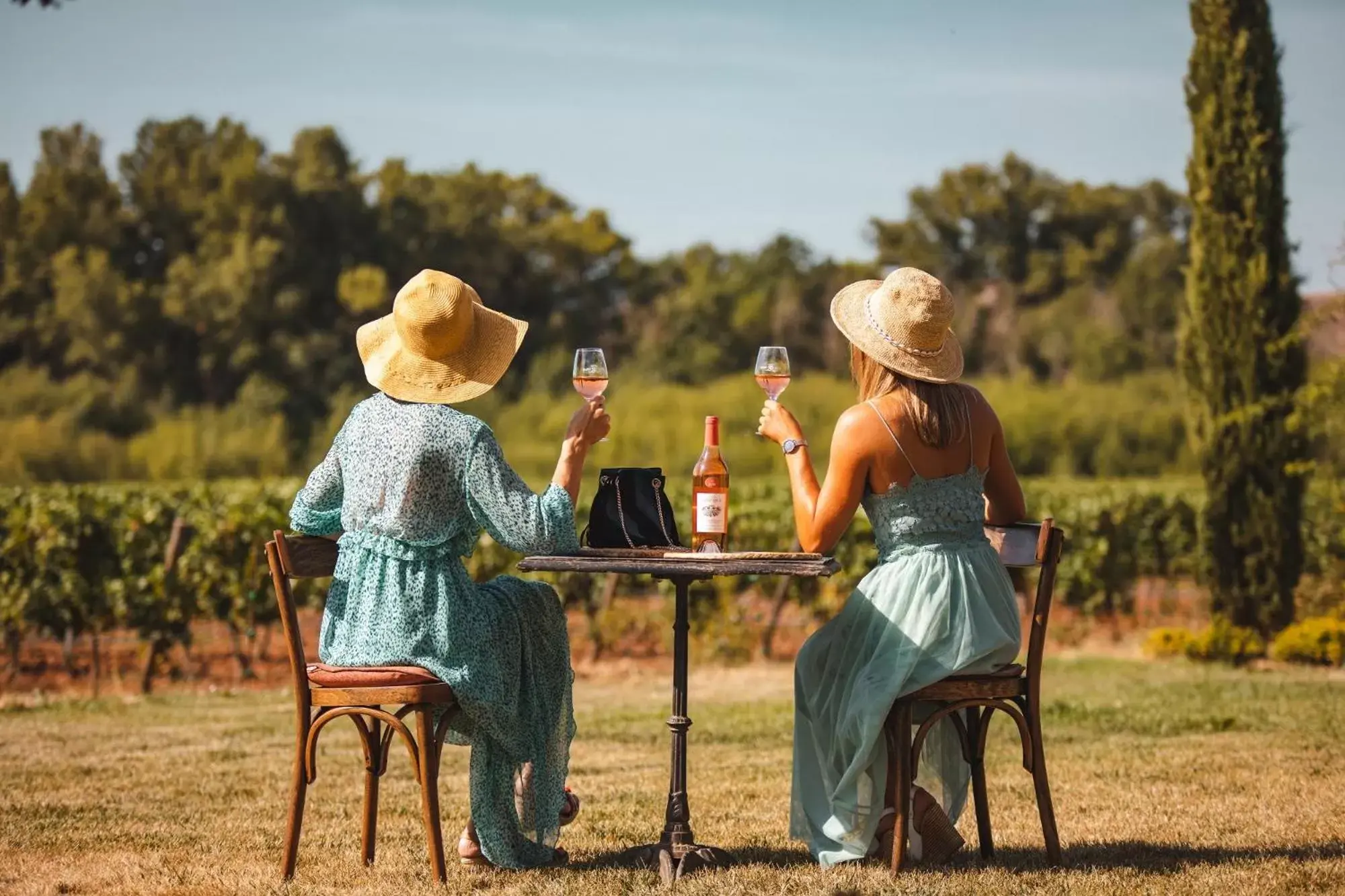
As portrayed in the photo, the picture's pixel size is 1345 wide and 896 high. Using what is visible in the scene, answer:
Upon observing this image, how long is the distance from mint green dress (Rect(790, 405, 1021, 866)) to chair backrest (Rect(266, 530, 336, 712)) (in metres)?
1.52

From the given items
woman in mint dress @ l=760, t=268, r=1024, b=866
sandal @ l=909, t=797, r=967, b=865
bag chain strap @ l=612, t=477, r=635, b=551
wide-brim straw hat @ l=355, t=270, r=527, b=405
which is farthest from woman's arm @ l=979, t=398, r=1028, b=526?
wide-brim straw hat @ l=355, t=270, r=527, b=405

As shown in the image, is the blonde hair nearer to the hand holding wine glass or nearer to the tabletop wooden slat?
the tabletop wooden slat

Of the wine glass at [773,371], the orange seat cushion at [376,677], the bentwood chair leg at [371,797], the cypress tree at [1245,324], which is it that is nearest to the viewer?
the orange seat cushion at [376,677]

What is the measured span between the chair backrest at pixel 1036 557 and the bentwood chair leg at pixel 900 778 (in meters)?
0.43

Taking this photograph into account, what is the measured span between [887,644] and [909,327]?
981 mm

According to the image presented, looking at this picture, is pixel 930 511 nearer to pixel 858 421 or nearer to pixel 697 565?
pixel 858 421

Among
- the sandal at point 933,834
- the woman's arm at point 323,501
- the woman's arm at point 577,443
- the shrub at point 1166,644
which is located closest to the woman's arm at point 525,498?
the woman's arm at point 577,443

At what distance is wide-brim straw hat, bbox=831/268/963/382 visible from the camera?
4941mm

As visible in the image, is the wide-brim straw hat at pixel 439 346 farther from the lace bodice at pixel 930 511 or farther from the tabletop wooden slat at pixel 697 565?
the lace bodice at pixel 930 511

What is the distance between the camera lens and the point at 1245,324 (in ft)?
40.6

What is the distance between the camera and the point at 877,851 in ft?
16.4

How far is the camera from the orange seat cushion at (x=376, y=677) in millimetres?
4688

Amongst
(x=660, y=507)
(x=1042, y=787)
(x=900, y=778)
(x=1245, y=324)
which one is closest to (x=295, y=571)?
(x=660, y=507)

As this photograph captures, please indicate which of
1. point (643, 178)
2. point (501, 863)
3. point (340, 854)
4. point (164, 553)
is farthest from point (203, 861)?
point (643, 178)
